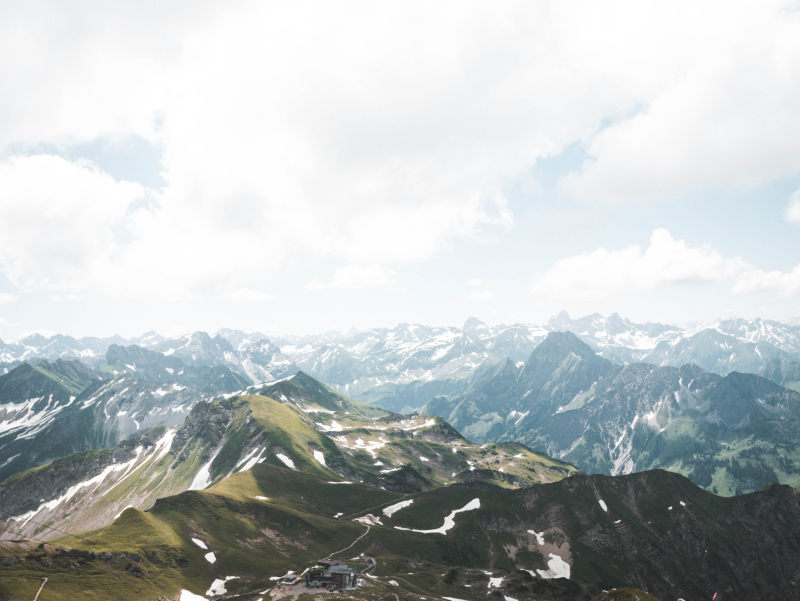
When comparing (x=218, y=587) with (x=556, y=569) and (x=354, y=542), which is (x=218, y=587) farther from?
(x=556, y=569)

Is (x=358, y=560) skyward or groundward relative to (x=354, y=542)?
skyward

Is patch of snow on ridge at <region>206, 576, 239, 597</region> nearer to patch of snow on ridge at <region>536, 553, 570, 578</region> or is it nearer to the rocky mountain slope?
the rocky mountain slope

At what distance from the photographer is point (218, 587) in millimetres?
126438

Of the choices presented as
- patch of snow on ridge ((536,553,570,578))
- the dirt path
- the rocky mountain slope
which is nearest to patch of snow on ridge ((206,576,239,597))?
the rocky mountain slope

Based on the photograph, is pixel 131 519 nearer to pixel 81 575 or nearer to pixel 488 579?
pixel 81 575

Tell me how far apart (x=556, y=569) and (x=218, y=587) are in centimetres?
12590

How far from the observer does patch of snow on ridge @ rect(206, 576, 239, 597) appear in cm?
12334

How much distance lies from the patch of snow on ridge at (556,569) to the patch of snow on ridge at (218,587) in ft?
373

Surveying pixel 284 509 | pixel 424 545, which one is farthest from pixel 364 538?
pixel 284 509

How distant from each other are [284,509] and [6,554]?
318ft

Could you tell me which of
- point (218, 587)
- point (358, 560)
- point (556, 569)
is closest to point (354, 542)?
point (358, 560)

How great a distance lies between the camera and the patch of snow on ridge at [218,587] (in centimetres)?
12334

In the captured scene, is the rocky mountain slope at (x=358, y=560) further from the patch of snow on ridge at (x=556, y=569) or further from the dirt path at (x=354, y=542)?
the dirt path at (x=354, y=542)

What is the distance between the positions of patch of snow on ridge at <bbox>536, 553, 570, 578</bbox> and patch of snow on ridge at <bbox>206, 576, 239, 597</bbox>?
11364cm
